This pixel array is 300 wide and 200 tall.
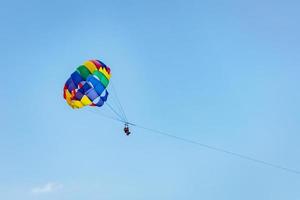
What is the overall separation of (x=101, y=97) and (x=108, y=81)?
1596 mm

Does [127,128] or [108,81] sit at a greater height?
[108,81]

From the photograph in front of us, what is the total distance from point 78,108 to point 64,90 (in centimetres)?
193

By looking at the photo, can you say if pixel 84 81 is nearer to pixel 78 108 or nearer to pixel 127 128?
pixel 78 108

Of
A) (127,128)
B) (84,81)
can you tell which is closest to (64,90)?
(84,81)

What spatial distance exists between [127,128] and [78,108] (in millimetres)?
4459

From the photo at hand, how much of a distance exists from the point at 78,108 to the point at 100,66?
13.2 feet

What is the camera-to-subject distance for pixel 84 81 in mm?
49344

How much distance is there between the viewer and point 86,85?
49.5 meters

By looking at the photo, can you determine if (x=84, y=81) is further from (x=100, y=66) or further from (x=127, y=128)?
(x=127, y=128)

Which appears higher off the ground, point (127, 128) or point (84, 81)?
point (84, 81)

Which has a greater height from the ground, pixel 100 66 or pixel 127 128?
pixel 100 66

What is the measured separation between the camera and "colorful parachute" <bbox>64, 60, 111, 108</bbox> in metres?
49.1

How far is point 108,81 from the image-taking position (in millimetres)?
50688

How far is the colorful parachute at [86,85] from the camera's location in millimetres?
49125
